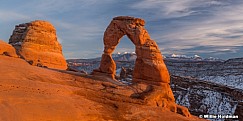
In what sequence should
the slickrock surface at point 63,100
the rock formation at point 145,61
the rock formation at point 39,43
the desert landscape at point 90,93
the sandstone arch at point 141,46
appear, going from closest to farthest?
the slickrock surface at point 63,100 → the desert landscape at point 90,93 → the rock formation at point 145,61 → the sandstone arch at point 141,46 → the rock formation at point 39,43

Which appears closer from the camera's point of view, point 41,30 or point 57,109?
point 57,109

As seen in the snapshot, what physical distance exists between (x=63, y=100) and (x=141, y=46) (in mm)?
9547

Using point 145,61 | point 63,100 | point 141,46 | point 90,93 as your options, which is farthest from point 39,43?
point 63,100

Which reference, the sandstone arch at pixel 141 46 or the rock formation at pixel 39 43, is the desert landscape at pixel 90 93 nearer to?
the sandstone arch at pixel 141 46

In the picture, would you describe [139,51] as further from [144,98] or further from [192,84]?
[192,84]

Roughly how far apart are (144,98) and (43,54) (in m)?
17.1

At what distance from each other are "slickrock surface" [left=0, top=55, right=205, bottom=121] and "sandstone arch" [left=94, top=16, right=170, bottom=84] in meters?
2.53

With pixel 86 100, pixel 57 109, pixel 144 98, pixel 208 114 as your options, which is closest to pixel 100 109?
pixel 86 100

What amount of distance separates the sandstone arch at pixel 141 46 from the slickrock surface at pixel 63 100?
2.53 m

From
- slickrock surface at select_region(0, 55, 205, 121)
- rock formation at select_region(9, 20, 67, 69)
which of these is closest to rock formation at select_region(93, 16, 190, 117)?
slickrock surface at select_region(0, 55, 205, 121)

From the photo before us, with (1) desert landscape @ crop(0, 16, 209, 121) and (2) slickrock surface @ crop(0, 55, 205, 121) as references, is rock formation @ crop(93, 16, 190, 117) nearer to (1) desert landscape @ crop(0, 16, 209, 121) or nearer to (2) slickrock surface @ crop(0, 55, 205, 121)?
(1) desert landscape @ crop(0, 16, 209, 121)

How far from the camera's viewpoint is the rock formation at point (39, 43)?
3073 centimetres

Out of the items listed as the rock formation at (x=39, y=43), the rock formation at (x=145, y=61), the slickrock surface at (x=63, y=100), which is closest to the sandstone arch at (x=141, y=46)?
the rock formation at (x=145, y=61)

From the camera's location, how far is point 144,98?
1806cm
